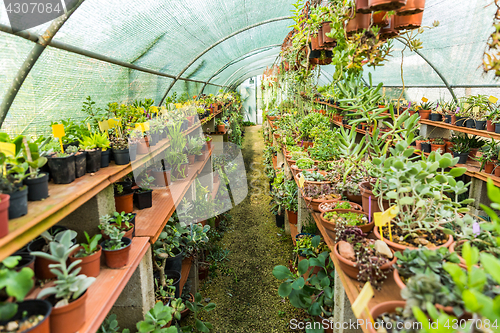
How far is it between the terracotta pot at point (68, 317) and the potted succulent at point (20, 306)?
4 cm

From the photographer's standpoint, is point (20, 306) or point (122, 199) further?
point (122, 199)

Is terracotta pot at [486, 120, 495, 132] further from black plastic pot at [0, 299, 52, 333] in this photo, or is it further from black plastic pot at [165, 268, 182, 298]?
black plastic pot at [0, 299, 52, 333]

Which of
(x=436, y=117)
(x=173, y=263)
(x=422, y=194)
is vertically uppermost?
(x=436, y=117)

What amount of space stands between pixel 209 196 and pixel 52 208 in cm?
304

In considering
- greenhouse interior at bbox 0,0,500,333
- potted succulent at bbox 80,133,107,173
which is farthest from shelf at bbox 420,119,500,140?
potted succulent at bbox 80,133,107,173

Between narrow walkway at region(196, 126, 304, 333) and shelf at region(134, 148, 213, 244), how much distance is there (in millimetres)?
1141

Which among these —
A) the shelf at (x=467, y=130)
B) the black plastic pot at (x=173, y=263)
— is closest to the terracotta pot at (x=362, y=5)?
the black plastic pot at (x=173, y=263)

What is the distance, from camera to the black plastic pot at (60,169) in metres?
1.47

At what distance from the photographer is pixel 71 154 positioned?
155cm

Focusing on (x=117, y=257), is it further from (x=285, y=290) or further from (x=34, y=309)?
(x=285, y=290)

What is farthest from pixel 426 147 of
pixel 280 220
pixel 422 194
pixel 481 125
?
pixel 422 194

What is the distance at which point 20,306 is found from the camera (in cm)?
105

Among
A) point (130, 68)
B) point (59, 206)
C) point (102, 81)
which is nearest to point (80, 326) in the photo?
point (59, 206)

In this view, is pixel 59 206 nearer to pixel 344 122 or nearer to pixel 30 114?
pixel 30 114
